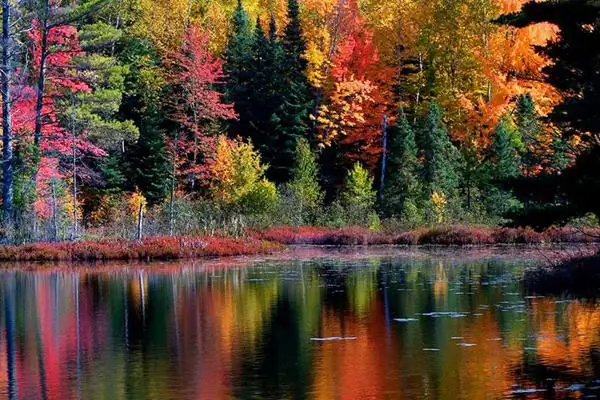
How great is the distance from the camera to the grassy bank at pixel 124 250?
35312mm

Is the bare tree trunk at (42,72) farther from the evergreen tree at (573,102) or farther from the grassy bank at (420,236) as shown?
the evergreen tree at (573,102)

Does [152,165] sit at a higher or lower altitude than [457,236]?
higher

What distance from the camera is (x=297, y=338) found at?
16.9 metres

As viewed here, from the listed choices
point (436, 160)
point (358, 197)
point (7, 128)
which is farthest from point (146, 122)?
point (7, 128)

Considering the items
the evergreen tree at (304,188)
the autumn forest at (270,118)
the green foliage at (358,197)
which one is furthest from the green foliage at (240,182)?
the green foliage at (358,197)

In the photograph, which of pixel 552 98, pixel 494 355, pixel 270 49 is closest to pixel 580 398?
pixel 494 355

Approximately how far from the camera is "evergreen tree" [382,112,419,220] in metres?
50.9

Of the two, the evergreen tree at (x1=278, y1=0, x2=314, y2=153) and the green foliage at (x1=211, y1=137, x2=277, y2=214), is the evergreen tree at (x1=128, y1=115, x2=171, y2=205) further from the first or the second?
the evergreen tree at (x1=278, y1=0, x2=314, y2=153)

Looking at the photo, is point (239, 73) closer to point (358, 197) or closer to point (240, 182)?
point (240, 182)

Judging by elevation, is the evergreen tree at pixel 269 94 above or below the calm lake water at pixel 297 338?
above

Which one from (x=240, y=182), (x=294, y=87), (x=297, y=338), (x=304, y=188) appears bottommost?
(x=297, y=338)

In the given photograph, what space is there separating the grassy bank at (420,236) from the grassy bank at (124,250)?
5999 mm

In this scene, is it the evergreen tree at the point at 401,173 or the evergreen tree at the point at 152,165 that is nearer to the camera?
the evergreen tree at the point at 401,173

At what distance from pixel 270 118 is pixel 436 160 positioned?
421 inches
